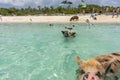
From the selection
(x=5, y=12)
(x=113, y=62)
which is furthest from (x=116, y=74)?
(x=5, y=12)

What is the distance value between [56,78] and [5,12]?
8590 centimetres

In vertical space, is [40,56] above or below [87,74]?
below

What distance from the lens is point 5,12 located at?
96.6 m

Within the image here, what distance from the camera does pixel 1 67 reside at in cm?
1633

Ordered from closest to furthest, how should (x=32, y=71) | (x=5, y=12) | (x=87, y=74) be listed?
(x=87, y=74), (x=32, y=71), (x=5, y=12)

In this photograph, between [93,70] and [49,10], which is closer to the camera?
[93,70]

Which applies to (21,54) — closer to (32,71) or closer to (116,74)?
(32,71)

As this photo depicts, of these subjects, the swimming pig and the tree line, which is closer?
the swimming pig

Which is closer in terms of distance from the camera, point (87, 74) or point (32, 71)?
point (87, 74)

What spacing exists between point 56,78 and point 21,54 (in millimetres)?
7888

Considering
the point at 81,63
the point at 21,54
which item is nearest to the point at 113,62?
the point at 81,63

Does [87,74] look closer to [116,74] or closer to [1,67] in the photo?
[116,74]

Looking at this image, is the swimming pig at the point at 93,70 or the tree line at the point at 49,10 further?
the tree line at the point at 49,10

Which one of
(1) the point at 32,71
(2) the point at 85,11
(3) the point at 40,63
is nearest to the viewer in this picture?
(1) the point at 32,71
